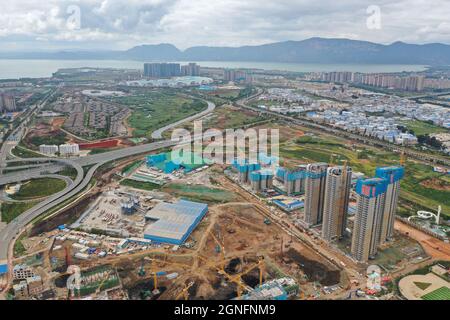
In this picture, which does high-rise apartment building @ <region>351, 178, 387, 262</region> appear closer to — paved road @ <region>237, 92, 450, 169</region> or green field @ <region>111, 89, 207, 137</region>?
paved road @ <region>237, 92, 450, 169</region>

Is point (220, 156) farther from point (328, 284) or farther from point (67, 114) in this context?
point (67, 114)

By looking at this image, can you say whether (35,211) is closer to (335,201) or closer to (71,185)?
(71,185)

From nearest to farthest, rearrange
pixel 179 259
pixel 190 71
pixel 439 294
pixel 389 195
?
pixel 439 294 < pixel 179 259 < pixel 389 195 < pixel 190 71

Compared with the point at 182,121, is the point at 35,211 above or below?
below

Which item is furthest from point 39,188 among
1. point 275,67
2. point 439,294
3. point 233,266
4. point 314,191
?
point 275,67

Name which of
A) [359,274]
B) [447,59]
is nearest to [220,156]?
[359,274]

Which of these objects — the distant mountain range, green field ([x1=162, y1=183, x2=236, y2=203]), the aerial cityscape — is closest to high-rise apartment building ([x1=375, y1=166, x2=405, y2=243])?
the aerial cityscape
